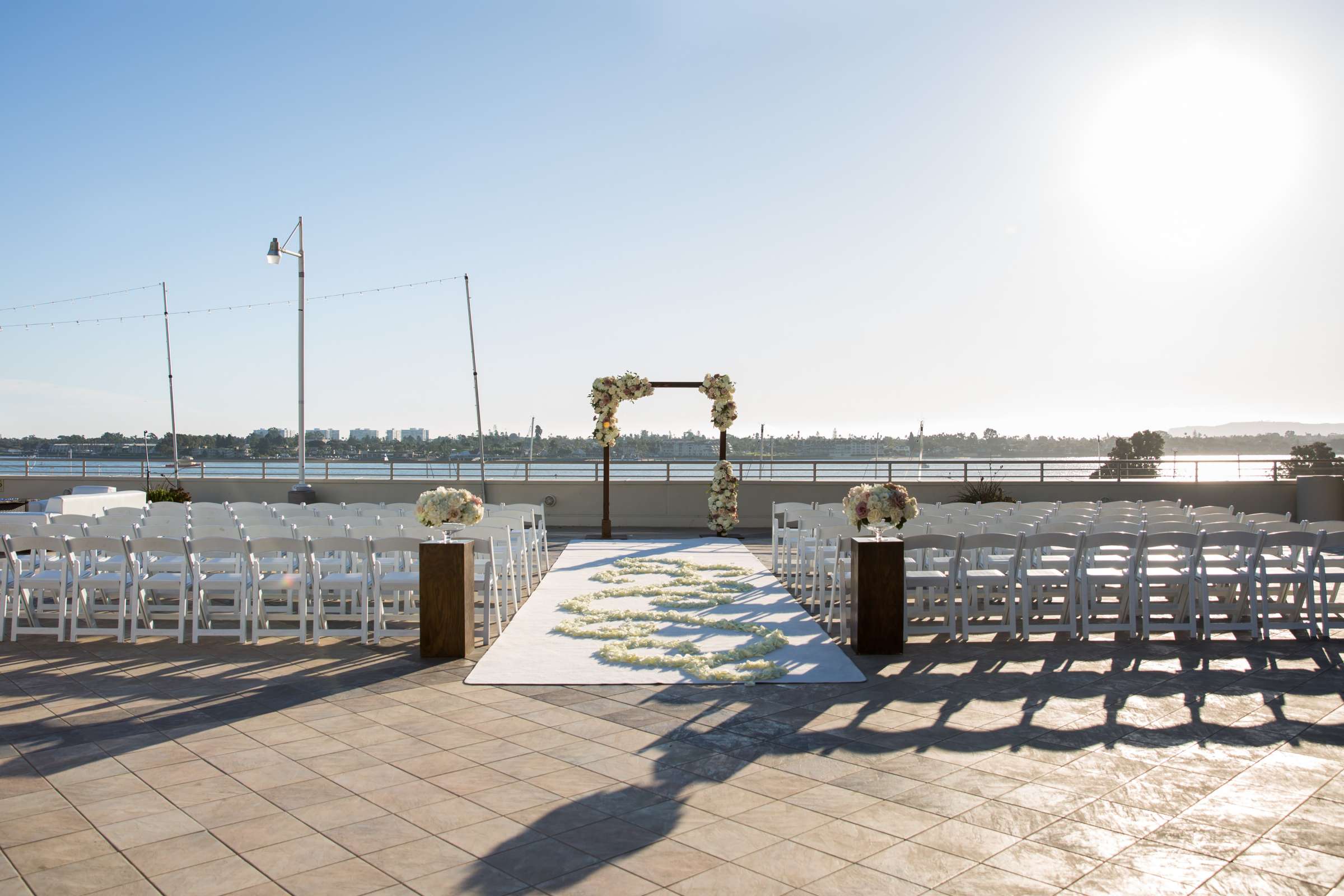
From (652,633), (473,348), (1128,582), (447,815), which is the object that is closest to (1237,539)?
(1128,582)

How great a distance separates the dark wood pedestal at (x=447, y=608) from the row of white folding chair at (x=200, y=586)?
40 centimetres

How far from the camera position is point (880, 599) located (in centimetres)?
659

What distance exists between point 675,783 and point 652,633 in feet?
10.9

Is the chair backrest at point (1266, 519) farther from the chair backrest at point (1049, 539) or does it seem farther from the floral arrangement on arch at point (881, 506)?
the floral arrangement on arch at point (881, 506)

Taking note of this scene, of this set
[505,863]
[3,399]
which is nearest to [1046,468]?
[505,863]

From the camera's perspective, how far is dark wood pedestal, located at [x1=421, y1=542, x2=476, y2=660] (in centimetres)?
646

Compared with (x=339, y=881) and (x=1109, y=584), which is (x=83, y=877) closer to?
(x=339, y=881)

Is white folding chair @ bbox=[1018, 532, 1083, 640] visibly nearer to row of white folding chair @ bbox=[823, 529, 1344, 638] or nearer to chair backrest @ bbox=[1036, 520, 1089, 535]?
row of white folding chair @ bbox=[823, 529, 1344, 638]

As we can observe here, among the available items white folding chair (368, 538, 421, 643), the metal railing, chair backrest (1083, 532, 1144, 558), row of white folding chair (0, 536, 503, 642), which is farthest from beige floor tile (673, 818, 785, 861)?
the metal railing

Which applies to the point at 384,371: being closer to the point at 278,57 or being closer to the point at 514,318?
the point at 514,318

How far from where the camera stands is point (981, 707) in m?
5.20

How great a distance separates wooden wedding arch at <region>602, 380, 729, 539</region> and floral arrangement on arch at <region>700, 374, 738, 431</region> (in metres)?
0.17

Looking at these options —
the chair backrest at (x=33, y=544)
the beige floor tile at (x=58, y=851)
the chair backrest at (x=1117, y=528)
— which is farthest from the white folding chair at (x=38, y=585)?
the chair backrest at (x=1117, y=528)

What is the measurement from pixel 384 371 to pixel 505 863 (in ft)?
92.4
